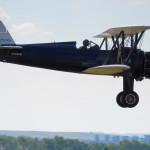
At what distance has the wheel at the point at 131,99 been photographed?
29031mm

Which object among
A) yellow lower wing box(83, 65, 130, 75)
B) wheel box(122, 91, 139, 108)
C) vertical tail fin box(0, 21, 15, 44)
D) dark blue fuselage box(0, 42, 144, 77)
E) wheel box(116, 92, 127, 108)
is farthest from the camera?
wheel box(116, 92, 127, 108)

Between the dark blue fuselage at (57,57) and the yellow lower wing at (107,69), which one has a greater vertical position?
the dark blue fuselage at (57,57)

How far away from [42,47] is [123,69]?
4.02 metres

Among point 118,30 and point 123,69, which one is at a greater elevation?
point 118,30

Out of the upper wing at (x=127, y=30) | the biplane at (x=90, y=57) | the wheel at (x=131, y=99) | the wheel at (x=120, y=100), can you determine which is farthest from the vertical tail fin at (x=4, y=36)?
the wheel at (x=131, y=99)

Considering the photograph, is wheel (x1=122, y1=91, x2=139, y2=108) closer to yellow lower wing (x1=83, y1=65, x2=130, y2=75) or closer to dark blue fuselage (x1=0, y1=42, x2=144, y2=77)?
yellow lower wing (x1=83, y1=65, x2=130, y2=75)

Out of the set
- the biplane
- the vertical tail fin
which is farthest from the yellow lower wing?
the vertical tail fin

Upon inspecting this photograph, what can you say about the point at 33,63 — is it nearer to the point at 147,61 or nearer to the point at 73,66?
the point at 73,66

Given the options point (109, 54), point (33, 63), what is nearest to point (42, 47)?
point (33, 63)

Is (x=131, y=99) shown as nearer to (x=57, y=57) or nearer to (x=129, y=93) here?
(x=129, y=93)

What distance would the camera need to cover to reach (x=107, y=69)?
28.0 meters

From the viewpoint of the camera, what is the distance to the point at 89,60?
2902cm

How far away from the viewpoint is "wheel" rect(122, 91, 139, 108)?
1143 inches

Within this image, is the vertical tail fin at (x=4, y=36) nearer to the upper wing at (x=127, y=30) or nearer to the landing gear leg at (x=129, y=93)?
the upper wing at (x=127, y=30)
